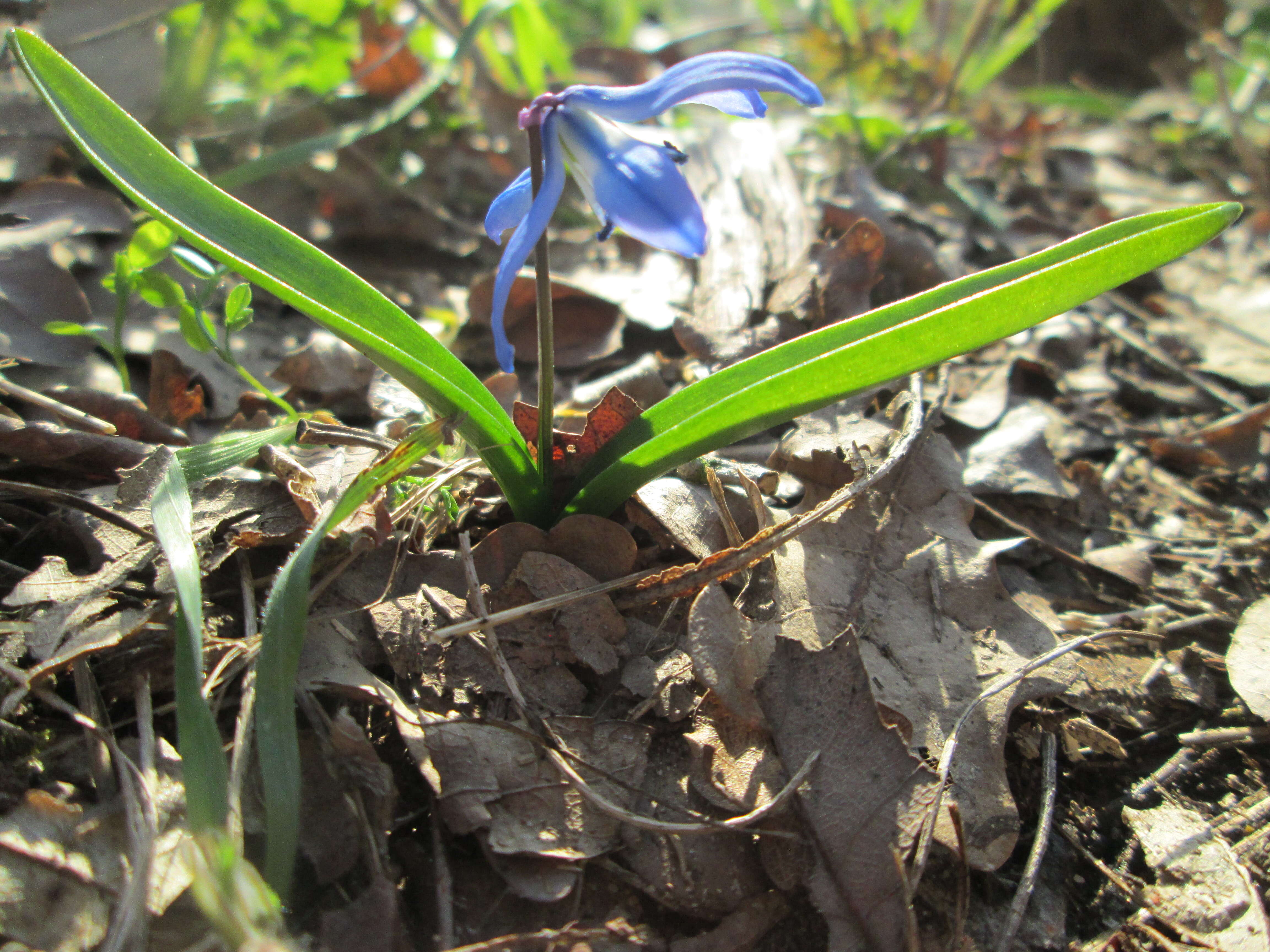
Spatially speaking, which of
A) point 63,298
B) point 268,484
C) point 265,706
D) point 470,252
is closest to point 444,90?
point 470,252

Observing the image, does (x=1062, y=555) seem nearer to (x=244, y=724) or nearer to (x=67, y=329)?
(x=244, y=724)

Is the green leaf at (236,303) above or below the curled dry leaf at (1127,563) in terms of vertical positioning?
above

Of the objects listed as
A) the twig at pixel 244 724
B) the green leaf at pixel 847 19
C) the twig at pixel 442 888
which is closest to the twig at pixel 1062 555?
the twig at pixel 442 888

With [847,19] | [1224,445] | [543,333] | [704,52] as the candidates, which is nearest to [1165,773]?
[1224,445]

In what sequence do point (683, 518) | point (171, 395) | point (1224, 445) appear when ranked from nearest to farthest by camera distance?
1. point (683, 518)
2. point (171, 395)
3. point (1224, 445)

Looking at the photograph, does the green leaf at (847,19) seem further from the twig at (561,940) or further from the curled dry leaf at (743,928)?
the twig at (561,940)

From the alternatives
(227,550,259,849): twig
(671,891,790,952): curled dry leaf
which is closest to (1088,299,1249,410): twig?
(671,891,790,952): curled dry leaf

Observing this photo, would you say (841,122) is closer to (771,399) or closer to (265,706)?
(771,399)
